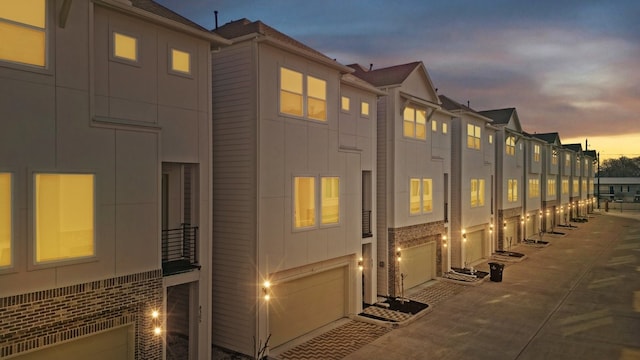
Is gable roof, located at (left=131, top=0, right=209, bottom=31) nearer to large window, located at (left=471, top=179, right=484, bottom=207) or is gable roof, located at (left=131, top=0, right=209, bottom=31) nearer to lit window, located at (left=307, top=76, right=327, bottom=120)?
lit window, located at (left=307, top=76, right=327, bottom=120)

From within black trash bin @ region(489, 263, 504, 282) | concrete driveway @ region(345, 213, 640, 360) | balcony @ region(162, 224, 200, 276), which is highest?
balcony @ region(162, 224, 200, 276)

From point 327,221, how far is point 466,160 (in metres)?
14.4

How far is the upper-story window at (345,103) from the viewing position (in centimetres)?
1754

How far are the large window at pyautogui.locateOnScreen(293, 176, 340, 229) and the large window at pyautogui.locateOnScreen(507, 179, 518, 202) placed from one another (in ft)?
75.2

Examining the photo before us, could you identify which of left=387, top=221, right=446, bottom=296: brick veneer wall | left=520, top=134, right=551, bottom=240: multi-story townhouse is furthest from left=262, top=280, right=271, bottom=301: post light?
left=520, top=134, right=551, bottom=240: multi-story townhouse

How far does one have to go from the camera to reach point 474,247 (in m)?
28.8

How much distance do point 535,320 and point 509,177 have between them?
19802 mm

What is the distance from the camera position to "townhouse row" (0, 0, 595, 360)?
8.63 m

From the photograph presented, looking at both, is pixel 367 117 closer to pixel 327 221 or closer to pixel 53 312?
pixel 327 221

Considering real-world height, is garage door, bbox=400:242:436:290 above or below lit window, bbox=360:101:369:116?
below

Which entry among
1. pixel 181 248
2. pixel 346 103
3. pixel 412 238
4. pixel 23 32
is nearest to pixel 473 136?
pixel 412 238

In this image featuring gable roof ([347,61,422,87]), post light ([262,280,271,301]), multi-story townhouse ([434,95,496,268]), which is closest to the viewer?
post light ([262,280,271,301])

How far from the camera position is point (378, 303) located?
749 inches

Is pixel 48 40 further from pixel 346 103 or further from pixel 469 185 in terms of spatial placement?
pixel 469 185
